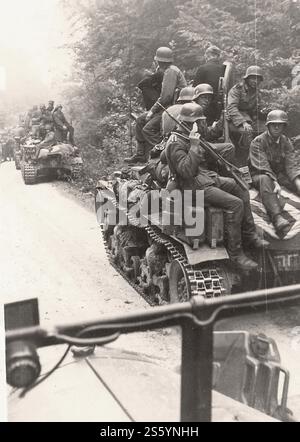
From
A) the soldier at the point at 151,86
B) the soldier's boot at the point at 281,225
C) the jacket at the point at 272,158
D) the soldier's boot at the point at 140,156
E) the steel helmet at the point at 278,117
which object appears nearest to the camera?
the soldier's boot at the point at 281,225

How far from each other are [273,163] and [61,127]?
12431mm

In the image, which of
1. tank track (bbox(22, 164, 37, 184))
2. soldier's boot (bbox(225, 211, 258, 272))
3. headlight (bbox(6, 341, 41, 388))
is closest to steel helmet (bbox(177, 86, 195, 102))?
soldier's boot (bbox(225, 211, 258, 272))

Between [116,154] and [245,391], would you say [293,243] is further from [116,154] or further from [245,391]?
[116,154]

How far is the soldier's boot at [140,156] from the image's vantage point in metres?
10.0

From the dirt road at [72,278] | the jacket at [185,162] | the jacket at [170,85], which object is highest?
the jacket at [170,85]

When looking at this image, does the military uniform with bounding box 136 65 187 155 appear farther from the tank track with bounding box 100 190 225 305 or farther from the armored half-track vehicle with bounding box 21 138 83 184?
the armored half-track vehicle with bounding box 21 138 83 184

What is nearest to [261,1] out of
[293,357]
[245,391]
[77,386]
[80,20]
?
[80,20]

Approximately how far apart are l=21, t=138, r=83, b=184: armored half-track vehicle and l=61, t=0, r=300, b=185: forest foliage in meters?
0.89

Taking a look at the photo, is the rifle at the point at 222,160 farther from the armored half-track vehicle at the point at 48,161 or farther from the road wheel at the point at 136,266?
the armored half-track vehicle at the point at 48,161

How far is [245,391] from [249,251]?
283cm

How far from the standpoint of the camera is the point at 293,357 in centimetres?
625

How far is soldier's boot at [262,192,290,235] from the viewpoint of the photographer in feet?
22.9

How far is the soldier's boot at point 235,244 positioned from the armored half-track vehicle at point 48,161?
450 inches

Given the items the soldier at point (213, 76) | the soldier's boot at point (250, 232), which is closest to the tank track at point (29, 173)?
the soldier at point (213, 76)
